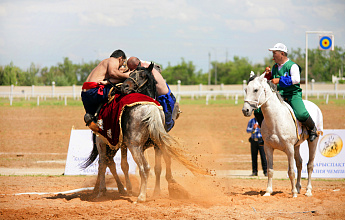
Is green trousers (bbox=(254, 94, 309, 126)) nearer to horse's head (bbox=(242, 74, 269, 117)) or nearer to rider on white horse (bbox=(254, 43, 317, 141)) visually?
rider on white horse (bbox=(254, 43, 317, 141))

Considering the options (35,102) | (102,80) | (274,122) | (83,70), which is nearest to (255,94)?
(274,122)

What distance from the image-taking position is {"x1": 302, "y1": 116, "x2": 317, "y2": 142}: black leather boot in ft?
27.6

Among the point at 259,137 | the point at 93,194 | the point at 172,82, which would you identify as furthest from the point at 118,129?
the point at 172,82

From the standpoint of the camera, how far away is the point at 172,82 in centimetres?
7231

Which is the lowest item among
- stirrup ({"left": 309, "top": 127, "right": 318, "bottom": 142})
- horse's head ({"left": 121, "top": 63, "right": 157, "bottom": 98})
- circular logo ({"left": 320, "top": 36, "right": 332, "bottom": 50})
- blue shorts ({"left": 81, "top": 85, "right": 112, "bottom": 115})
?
stirrup ({"left": 309, "top": 127, "right": 318, "bottom": 142})

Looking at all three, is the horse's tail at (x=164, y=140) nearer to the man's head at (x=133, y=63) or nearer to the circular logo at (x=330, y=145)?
the man's head at (x=133, y=63)

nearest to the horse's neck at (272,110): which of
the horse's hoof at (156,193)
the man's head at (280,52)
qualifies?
the man's head at (280,52)

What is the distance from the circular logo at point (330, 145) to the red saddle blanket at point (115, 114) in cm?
592

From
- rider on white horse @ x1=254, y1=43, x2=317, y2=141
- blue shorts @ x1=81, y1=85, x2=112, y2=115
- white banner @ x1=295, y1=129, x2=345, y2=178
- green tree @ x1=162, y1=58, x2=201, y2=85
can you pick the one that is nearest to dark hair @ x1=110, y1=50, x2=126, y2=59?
blue shorts @ x1=81, y1=85, x2=112, y2=115

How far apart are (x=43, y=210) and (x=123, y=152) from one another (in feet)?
6.09

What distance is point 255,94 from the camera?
7848 mm

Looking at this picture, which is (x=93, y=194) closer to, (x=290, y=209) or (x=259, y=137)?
(x=290, y=209)

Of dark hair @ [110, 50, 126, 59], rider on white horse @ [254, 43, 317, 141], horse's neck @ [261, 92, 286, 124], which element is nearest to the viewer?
dark hair @ [110, 50, 126, 59]

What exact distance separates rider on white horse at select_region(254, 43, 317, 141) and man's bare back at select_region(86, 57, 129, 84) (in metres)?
2.95
